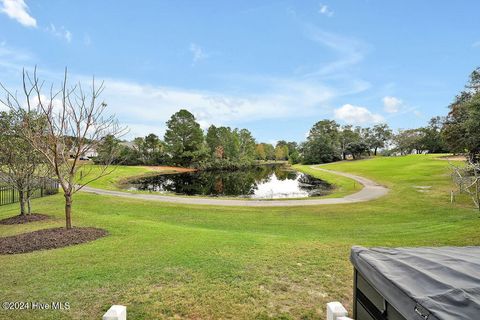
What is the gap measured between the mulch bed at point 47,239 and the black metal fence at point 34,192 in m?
9.74

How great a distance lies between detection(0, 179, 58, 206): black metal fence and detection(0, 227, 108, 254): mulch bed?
974 centimetres

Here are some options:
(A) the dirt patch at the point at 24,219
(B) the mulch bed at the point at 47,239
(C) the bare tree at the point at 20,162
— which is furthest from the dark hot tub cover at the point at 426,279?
(C) the bare tree at the point at 20,162

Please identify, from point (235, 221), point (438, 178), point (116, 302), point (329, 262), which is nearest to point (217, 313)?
point (116, 302)

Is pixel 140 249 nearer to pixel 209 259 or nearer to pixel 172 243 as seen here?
pixel 172 243

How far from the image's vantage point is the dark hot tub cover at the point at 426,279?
6.63 ft

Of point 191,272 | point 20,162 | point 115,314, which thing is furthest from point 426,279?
point 20,162

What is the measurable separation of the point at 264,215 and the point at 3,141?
36.8 feet

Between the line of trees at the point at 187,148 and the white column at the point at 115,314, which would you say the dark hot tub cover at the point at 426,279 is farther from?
the line of trees at the point at 187,148

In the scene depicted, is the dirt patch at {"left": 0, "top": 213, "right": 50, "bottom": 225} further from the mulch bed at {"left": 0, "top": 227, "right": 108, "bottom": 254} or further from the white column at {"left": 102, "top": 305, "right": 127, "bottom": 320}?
the white column at {"left": 102, "top": 305, "right": 127, "bottom": 320}

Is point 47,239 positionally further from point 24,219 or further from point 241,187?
point 241,187

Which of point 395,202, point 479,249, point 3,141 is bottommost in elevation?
point 395,202

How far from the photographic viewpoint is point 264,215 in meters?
14.1

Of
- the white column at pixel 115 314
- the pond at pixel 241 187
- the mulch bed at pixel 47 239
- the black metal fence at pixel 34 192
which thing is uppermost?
the black metal fence at pixel 34 192

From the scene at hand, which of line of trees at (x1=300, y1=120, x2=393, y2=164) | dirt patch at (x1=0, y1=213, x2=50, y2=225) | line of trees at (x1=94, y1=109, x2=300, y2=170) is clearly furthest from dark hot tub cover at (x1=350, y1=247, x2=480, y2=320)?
line of trees at (x1=300, y1=120, x2=393, y2=164)
